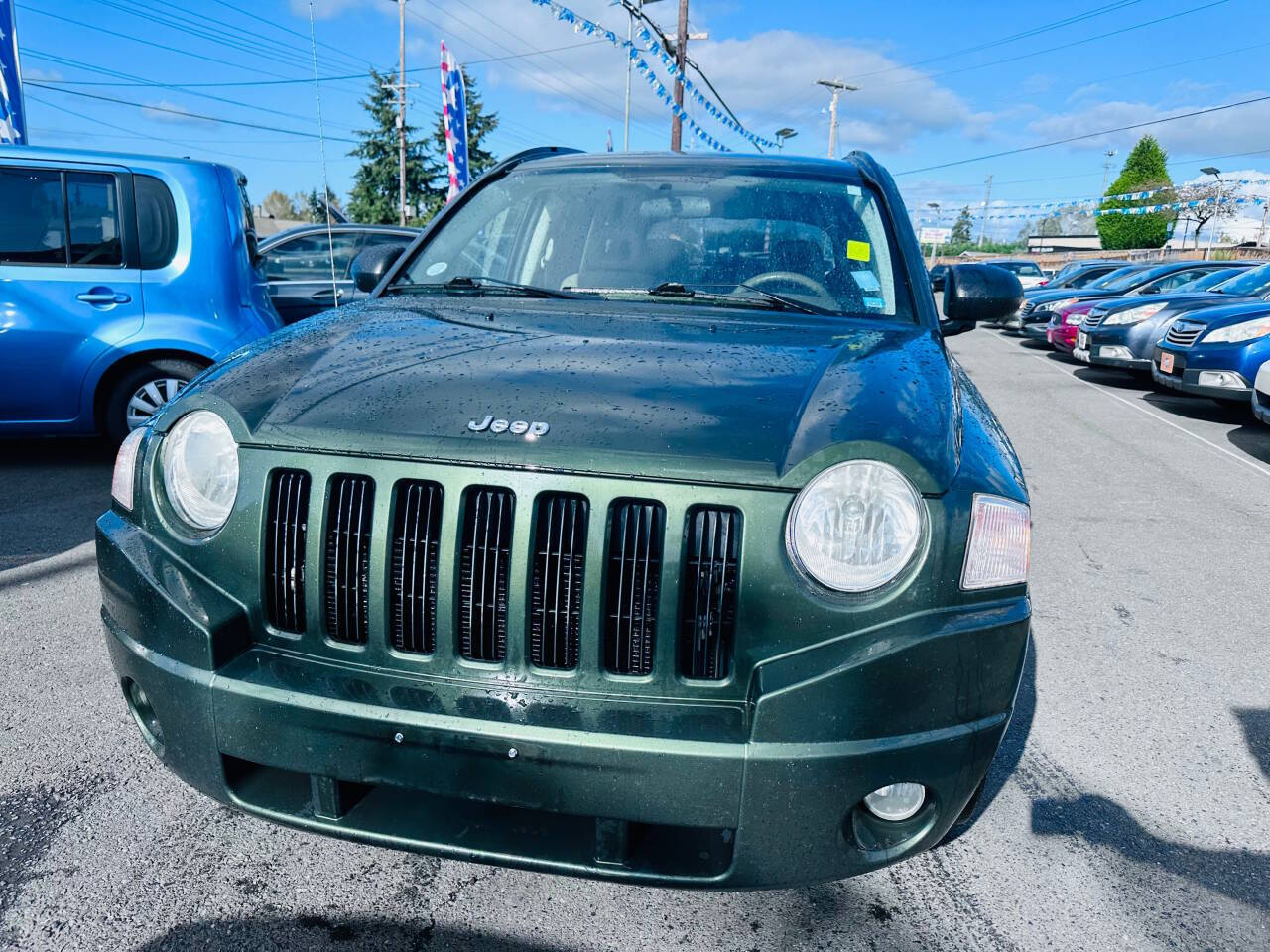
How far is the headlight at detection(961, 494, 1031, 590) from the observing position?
1.82m

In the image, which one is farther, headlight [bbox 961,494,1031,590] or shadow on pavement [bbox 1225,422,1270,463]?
shadow on pavement [bbox 1225,422,1270,463]

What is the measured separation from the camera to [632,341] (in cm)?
236

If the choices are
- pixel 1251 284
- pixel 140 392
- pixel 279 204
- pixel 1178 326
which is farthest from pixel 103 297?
pixel 279 204

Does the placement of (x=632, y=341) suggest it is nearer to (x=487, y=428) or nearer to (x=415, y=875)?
(x=487, y=428)

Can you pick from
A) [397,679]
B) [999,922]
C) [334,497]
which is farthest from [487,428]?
[999,922]

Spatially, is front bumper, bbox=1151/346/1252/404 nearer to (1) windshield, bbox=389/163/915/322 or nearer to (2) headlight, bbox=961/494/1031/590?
(1) windshield, bbox=389/163/915/322

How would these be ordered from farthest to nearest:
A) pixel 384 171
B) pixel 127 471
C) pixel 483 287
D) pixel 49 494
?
1. pixel 384 171
2. pixel 49 494
3. pixel 483 287
4. pixel 127 471

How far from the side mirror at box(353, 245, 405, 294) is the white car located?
7692 millimetres

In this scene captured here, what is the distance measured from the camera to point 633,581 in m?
1.76

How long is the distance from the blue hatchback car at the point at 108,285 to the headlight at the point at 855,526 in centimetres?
506

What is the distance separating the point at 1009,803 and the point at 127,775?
2.42 m

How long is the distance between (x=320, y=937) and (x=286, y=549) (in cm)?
83

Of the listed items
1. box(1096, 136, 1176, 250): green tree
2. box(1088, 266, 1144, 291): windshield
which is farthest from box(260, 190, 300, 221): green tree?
box(1088, 266, 1144, 291): windshield

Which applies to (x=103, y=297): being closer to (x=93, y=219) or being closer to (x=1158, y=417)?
(x=93, y=219)
